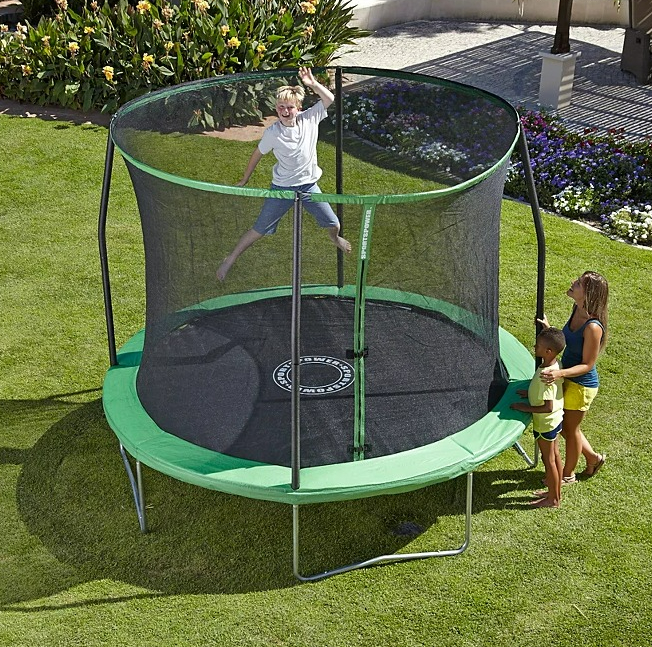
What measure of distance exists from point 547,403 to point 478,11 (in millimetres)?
10336

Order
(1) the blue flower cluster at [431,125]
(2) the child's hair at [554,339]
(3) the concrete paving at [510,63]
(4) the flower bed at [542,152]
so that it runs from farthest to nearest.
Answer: (3) the concrete paving at [510,63]
(4) the flower bed at [542,152]
(1) the blue flower cluster at [431,125]
(2) the child's hair at [554,339]

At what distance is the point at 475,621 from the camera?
454 centimetres

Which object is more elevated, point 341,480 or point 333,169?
point 333,169

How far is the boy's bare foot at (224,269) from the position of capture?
468cm

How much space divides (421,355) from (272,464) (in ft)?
3.06

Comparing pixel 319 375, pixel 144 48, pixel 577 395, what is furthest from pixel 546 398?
pixel 144 48

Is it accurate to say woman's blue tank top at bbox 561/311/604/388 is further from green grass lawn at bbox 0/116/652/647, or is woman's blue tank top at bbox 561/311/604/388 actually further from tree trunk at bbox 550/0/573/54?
tree trunk at bbox 550/0/573/54

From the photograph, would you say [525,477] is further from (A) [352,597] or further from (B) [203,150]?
(B) [203,150]

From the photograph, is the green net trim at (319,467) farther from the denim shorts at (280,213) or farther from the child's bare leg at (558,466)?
the denim shorts at (280,213)

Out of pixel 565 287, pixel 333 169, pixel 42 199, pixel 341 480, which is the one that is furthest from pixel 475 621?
pixel 42 199

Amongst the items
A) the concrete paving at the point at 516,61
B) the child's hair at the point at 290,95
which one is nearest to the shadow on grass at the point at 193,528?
the child's hair at the point at 290,95

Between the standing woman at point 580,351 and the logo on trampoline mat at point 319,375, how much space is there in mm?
1045

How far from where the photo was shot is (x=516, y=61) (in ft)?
→ 40.9

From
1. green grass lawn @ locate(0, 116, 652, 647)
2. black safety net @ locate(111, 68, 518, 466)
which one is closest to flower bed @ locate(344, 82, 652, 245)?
black safety net @ locate(111, 68, 518, 466)
